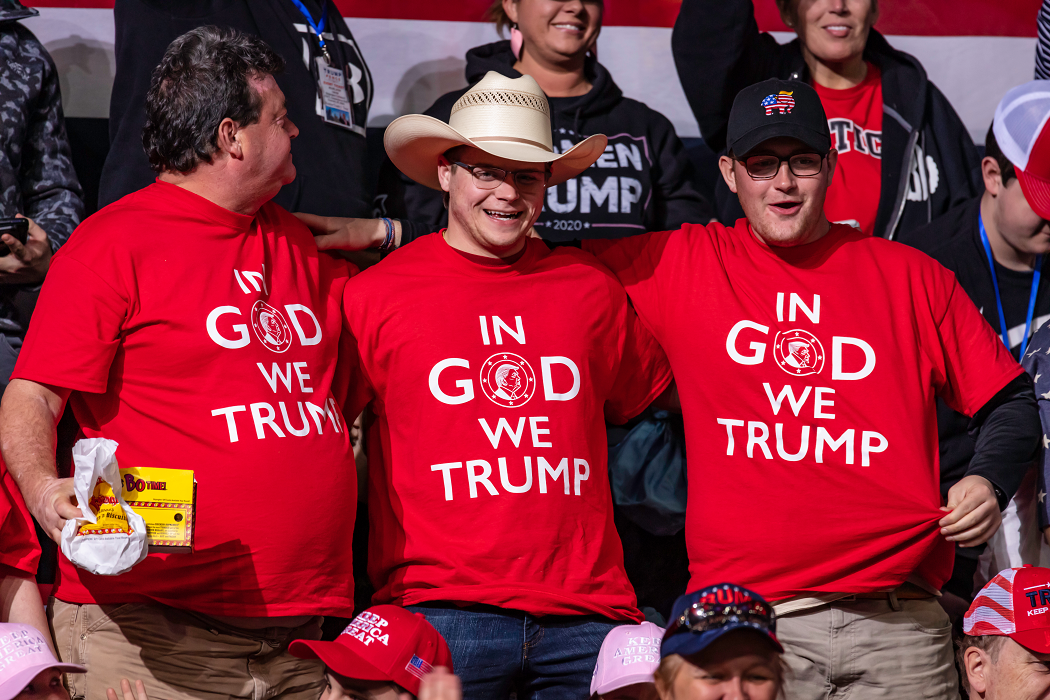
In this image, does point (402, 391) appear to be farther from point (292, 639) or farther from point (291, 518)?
point (292, 639)

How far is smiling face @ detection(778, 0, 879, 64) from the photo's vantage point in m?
4.33

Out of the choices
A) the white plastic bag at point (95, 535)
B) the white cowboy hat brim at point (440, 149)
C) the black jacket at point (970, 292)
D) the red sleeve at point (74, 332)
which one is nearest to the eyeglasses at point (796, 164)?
the white cowboy hat brim at point (440, 149)

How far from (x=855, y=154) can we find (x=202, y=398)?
2.64 m

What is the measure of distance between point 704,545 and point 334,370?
111cm

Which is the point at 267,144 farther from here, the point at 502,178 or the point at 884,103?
the point at 884,103

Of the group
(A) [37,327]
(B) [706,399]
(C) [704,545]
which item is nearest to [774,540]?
(C) [704,545]

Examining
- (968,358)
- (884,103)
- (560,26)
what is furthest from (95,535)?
(884,103)

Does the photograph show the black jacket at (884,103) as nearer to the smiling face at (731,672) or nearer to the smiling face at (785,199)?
the smiling face at (785,199)

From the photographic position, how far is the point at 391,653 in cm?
268

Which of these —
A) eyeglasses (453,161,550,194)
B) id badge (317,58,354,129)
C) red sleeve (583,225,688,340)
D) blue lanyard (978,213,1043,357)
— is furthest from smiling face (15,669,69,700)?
blue lanyard (978,213,1043,357)

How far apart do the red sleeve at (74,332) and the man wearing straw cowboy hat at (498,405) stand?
2.24 ft

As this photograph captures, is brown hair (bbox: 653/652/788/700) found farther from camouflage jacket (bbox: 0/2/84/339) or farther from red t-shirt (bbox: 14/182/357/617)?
camouflage jacket (bbox: 0/2/84/339)

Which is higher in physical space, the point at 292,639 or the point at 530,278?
the point at 530,278

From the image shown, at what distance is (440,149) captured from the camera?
3381 millimetres
